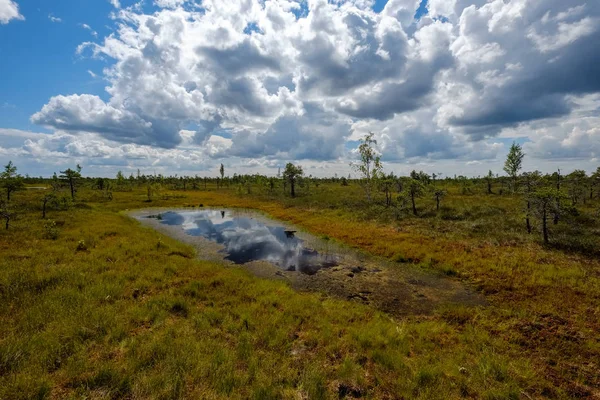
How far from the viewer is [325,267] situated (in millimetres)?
18469

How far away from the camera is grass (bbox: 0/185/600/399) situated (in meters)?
6.79

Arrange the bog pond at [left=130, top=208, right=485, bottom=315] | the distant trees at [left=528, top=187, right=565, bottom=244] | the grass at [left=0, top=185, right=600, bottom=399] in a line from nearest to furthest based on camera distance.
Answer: the grass at [left=0, top=185, right=600, bottom=399] → the bog pond at [left=130, top=208, right=485, bottom=315] → the distant trees at [left=528, top=187, right=565, bottom=244]

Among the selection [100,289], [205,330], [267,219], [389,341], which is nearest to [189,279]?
[100,289]

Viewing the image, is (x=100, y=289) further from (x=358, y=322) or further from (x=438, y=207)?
(x=438, y=207)

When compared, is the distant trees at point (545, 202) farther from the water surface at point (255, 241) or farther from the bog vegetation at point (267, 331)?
the water surface at point (255, 241)

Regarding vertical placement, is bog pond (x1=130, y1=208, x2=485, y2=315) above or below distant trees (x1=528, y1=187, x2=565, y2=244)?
below

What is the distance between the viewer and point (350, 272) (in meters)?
17.3

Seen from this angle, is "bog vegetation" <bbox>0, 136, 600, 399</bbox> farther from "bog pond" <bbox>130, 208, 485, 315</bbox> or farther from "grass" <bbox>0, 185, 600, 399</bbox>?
"bog pond" <bbox>130, 208, 485, 315</bbox>

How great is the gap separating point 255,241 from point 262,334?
17.2m

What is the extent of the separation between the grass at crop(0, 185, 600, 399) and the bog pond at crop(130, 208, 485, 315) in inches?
54.0

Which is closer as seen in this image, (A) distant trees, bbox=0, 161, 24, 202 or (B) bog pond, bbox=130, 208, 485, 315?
(B) bog pond, bbox=130, 208, 485, 315

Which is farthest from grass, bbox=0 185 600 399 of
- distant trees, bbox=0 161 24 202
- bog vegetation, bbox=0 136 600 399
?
distant trees, bbox=0 161 24 202

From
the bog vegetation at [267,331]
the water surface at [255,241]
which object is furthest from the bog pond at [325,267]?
the bog vegetation at [267,331]

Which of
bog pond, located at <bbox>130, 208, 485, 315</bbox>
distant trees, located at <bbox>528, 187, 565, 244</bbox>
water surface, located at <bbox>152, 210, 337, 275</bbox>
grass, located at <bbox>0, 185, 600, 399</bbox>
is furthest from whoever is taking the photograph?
distant trees, located at <bbox>528, 187, 565, 244</bbox>
